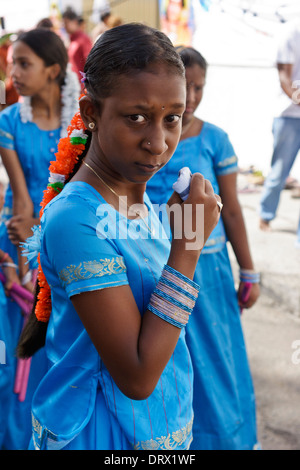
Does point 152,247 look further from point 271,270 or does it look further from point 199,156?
point 271,270

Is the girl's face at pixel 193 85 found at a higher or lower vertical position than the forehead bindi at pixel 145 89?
lower

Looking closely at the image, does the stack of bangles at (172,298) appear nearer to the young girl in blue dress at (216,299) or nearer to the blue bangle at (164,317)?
the blue bangle at (164,317)

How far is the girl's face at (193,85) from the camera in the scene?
7.89ft

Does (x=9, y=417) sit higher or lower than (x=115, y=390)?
lower

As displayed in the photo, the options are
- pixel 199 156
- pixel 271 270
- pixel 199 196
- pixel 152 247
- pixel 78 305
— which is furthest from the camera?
pixel 271 270

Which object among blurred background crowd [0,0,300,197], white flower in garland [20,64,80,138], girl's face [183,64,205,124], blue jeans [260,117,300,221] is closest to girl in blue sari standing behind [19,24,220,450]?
girl's face [183,64,205,124]

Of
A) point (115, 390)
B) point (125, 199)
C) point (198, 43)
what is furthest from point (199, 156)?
point (198, 43)

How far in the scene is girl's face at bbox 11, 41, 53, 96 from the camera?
277 cm

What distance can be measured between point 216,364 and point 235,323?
0.23 metres

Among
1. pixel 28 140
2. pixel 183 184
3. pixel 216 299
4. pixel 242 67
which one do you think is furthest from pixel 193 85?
pixel 242 67

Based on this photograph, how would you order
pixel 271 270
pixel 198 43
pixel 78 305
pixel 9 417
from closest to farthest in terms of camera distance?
pixel 78 305
pixel 9 417
pixel 271 270
pixel 198 43

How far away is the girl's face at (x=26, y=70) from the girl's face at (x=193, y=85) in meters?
0.85

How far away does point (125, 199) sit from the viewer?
52.7 inches

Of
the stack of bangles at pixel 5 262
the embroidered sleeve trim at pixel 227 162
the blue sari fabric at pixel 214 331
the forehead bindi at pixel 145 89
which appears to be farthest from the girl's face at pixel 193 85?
the forehead bindi at pixel 145 89
